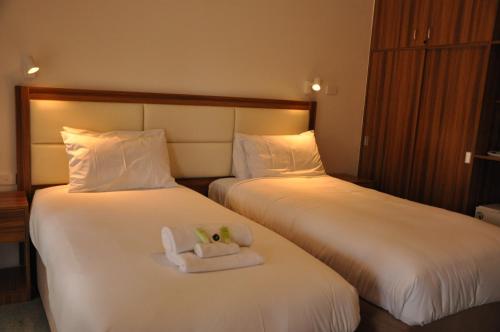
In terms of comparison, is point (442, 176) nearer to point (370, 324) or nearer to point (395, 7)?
point (395, 7)

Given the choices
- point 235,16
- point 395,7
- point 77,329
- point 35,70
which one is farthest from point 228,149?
point 77,329

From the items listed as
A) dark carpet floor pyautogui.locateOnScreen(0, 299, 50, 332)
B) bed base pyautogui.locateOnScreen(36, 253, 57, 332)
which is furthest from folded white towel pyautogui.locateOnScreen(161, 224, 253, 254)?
dark carpet floor pyautogui.locateOnScreen(0, 299, 50, 332)

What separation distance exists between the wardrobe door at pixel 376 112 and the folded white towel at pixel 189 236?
2656 mm

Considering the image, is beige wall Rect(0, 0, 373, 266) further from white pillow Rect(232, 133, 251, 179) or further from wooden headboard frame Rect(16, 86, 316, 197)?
white pillow Rect(232, 133, 251, 179)

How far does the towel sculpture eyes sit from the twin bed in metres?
0.05

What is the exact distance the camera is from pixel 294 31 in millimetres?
3785

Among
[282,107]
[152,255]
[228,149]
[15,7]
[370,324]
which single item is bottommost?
[370,324]

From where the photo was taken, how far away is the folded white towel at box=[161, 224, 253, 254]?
69.9 inches

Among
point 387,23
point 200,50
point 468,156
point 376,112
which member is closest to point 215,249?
point 200,50

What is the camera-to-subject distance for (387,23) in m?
4.09

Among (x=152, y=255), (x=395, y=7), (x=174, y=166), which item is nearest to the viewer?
(x=152, y=255)

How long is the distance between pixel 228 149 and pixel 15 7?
→ 69.7 inches

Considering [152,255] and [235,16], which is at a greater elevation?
[235,16]

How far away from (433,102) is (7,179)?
3.36 meters
